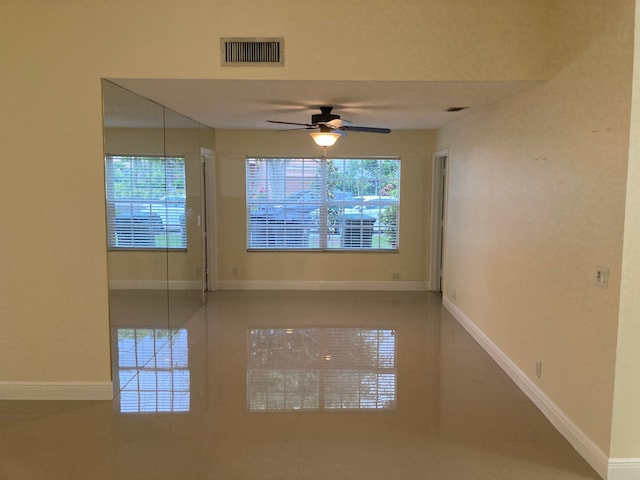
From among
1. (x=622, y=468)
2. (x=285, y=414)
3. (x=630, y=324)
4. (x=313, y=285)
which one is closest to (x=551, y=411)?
(x=622, y=468)

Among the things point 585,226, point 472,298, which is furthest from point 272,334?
point 585,226

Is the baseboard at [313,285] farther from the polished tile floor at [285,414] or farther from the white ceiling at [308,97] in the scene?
the white ceiling at [308,97]

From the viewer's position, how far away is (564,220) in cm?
311

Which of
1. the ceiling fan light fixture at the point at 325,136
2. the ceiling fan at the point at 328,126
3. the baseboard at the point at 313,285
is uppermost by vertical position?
the ceiling fan at the point at 328,126

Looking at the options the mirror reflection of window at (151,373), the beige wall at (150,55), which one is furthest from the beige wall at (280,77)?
the mirror reflection of window at (151,373)

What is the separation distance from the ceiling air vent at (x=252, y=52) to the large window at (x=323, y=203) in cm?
389

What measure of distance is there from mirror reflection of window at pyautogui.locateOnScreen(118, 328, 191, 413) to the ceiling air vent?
2.25 meters

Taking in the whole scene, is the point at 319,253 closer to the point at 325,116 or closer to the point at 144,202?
the point at 325,116

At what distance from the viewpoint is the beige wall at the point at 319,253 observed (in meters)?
7.13

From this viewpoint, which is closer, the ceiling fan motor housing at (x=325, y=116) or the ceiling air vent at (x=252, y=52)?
the ceiling air vent at (x=252, y=52)

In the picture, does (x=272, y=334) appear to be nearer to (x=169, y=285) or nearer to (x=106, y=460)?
(x=169, y=285)

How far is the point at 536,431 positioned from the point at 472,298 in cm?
214

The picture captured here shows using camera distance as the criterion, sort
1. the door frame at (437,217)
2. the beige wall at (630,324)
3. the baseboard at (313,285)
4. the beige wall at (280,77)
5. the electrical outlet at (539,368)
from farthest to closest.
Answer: the baseboard at (313,285), the door frame at (437,217), the electrical outlet at (539,368), the beige wall at (280,77), the beige wall at (630,324)

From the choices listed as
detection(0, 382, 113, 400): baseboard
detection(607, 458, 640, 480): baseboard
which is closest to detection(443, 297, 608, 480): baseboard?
detection(607, 458, 640, 480): baseboard
